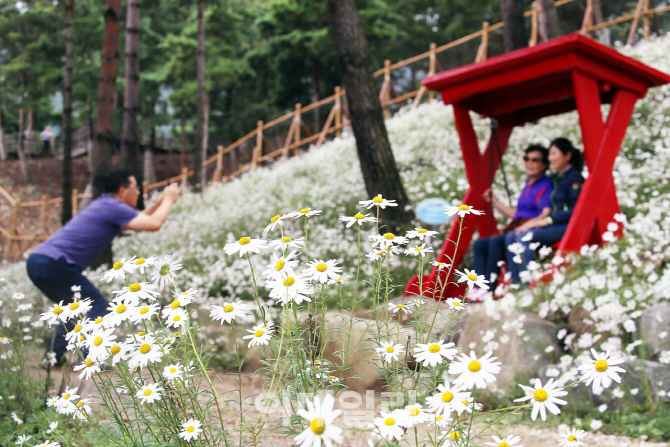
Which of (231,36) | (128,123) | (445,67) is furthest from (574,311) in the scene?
(231,36)

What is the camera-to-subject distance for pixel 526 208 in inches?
195

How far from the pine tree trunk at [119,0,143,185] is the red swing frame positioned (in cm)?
602

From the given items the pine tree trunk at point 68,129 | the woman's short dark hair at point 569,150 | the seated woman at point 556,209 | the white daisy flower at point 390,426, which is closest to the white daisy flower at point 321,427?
the white daisy flower at point 390,426

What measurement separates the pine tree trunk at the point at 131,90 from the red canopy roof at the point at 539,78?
606 centimetres

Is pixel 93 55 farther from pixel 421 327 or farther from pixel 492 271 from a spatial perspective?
pixel 421 327

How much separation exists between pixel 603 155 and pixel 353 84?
109 inches

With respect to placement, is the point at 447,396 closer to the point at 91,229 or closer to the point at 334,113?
the point at 91,229

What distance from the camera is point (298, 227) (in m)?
7.30

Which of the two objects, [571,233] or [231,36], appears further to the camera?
[231,36]

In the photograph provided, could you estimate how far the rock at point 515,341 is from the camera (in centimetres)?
370

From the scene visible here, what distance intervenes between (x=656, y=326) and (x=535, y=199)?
5.47ft

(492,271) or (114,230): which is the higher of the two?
(114,230)

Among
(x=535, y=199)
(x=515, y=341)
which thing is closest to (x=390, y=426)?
(x=515, y=341)

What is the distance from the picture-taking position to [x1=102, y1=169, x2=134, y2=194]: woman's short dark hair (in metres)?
4.39
